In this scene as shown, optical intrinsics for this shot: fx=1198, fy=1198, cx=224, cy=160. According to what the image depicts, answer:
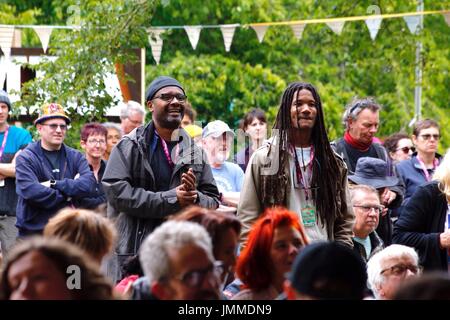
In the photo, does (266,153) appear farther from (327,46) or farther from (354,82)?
(354,82)

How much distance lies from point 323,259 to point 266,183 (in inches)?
117

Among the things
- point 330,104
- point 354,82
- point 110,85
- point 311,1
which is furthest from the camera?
point 354,82

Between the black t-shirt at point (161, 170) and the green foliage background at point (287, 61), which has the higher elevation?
the green foliage background at point (287, 61)

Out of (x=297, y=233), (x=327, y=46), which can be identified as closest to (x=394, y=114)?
(x=327, y=46)

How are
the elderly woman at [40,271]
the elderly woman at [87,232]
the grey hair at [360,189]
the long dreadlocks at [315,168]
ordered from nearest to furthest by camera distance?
the elderly woman at [40,271]
the elderly woman at [87,232]
the long dreadlocks at [315,168]
the grey hair at [360,189]

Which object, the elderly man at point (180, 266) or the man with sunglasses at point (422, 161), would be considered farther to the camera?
the man with sunglasses at point (422, 161)

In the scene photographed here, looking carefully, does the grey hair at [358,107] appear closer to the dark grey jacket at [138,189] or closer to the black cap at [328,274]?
the dark grey jacket at [138,189]

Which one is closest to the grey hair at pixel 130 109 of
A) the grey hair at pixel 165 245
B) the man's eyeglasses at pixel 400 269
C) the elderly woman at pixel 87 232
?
the man's eyeglasses at pixel 400 269

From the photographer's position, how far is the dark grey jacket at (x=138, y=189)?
26.7 ft

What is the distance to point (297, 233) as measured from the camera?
6.50m

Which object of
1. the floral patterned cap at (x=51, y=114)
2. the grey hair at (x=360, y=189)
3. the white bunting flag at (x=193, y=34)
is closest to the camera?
the grey hair at (x=360, y=189)

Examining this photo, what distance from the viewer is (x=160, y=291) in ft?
17.2

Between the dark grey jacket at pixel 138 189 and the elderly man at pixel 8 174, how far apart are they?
2.64 meters
